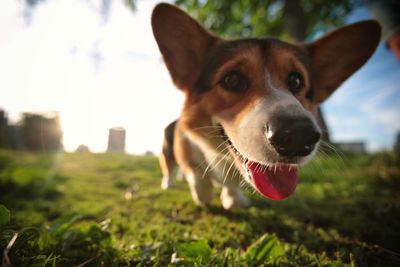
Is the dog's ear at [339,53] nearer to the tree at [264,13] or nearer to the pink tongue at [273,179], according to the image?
the pink tongue at [273,179]

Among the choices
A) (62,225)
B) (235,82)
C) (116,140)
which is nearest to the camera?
(62,225)

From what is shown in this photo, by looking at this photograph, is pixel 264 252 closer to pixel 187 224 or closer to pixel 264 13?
pixel 187 224

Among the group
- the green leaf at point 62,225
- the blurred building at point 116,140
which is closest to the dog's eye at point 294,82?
the green leaf at point 62,225

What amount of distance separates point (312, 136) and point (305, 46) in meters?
1.53

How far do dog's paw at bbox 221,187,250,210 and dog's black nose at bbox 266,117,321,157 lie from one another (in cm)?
146

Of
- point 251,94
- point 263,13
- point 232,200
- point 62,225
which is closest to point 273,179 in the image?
point 251,94

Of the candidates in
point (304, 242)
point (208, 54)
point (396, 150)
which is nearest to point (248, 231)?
point (304, 242)

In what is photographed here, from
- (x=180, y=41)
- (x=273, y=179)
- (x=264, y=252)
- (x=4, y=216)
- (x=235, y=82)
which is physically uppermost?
(x=180, y=41)

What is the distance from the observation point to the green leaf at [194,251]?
1.40 meters

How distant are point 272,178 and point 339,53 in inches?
60.8

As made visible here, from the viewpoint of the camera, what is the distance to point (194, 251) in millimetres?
1431

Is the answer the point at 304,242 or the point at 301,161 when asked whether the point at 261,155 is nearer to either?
the point at 301,161

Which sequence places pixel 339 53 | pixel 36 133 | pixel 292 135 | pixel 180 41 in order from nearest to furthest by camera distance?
1. pixel 292 135
2. pixel 180 41
3. pixel 339 53
4. pixel 36 133

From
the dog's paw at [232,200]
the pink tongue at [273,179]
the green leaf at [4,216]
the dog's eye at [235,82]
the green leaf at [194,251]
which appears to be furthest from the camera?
the dog's paw at [232,200]
